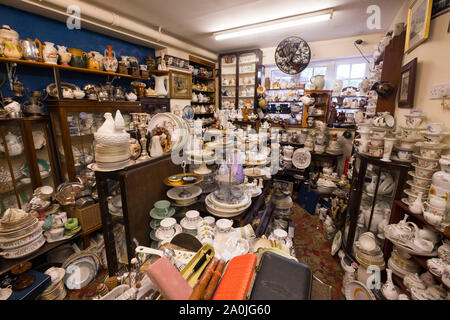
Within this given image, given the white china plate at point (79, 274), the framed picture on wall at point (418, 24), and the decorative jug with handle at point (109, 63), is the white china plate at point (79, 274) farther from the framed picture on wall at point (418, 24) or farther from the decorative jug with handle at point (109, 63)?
the framed picture on wall at point (418, 24)

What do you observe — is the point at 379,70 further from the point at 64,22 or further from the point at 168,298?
the point at 64,22

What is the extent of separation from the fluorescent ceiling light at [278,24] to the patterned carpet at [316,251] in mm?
3104

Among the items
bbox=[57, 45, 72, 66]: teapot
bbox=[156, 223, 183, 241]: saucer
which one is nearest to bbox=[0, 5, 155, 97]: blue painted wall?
bbox=[57, 45, 72, 66]: teapot

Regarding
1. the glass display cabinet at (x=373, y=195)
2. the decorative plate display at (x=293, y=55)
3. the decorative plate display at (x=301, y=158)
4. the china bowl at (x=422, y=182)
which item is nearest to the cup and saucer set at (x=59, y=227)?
the glass display cabinet at (x=373, y=195)

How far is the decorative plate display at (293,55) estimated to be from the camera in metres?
3.53

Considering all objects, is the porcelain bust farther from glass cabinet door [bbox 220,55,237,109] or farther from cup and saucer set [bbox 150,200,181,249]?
glass cabinet door [bbox 220,55,237,109]

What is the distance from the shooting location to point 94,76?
10.1ft

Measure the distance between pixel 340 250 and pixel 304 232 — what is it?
0.56m

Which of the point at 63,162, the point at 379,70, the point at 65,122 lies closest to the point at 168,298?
the point at 65,122

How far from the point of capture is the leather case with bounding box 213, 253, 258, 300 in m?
0.56

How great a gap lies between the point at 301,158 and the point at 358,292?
2.60m

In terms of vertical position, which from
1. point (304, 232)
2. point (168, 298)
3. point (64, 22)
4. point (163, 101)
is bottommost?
point (304, 232)

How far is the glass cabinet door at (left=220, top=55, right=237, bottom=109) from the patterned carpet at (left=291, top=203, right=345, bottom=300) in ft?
10.9

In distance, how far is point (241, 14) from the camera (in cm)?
298
